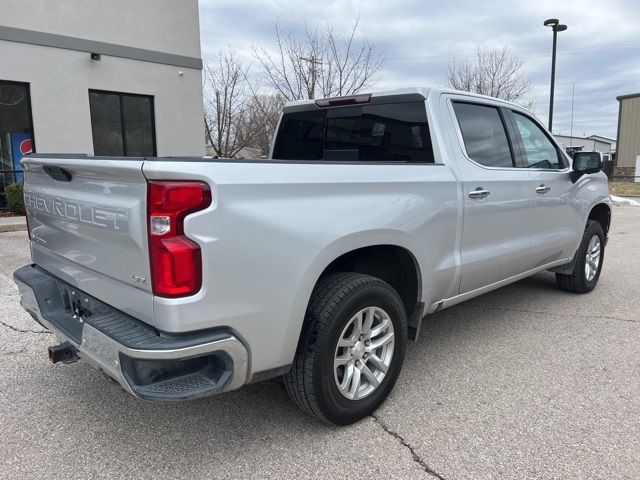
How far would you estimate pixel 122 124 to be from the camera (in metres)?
13.3

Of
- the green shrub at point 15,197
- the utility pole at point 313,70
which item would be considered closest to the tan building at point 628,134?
the utility pole at point 313,70

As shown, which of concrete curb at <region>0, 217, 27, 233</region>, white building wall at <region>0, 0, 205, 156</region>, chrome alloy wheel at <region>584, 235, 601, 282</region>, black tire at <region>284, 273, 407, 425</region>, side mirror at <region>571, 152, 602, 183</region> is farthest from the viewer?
white building wall at <region>0, 0, 205, 156</region>

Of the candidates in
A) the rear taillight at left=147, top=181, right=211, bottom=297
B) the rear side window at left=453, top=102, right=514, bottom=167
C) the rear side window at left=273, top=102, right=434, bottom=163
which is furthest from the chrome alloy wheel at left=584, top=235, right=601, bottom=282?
the rear taillight at left=147, top=181, right=211, bottom=297

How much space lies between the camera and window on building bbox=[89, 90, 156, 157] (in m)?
12.8

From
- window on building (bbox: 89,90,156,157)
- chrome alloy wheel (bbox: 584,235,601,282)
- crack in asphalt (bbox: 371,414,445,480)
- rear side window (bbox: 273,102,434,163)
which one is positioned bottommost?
crack in asphalt (bbox: 371,414,445,480)

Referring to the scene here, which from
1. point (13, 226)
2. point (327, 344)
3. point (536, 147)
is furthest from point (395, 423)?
point (13, 226)

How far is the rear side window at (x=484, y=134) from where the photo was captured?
372cm

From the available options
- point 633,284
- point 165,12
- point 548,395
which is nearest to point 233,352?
point 548,395

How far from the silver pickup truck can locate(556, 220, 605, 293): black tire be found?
54.2 inches

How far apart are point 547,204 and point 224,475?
3404 millimetres

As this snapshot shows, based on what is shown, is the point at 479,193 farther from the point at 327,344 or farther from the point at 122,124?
the point at 122,124

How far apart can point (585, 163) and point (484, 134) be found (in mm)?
1487

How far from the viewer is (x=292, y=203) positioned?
2.42 metres

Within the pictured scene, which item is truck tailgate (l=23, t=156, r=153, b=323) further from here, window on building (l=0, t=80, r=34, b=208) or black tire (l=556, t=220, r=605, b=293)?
window on building (l=0, t=80, r=34, b=208)
